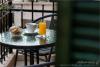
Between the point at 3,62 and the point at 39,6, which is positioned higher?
the point at 39,6

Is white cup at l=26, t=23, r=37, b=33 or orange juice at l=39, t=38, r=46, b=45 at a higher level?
white cup at l=26, t=23, r=37, b=33

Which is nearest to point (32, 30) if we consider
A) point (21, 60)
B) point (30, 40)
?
point (30, 40)

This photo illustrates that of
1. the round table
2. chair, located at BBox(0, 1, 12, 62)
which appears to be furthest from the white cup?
chair, located at BBox(0, 1, 12, 62)

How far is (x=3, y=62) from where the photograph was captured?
12.1 ft

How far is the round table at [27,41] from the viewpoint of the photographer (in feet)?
8.18

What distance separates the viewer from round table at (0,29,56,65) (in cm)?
249

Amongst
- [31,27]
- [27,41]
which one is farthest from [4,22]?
[27,41]

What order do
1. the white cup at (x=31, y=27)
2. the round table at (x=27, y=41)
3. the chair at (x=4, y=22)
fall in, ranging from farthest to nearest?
the chair at (x=4, y=22)
the white cup at (x=31, y=27)
the round table at (x=27, y=41)

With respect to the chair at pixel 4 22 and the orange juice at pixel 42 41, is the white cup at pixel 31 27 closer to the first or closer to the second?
the orange juice at pixel 42 41

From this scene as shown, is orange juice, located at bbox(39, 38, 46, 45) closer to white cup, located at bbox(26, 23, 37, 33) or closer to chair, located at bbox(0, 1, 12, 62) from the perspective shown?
white cup, located at bbox(26, 23, 37, 33)

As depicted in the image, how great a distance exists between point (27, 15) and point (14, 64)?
3002mm

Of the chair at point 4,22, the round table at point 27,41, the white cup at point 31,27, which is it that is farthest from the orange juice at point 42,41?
the chair at point 4,22

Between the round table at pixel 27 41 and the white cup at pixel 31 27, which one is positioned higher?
the white cup at pixel 31 27

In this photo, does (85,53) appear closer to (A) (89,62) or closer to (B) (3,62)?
(A) (89,62)
